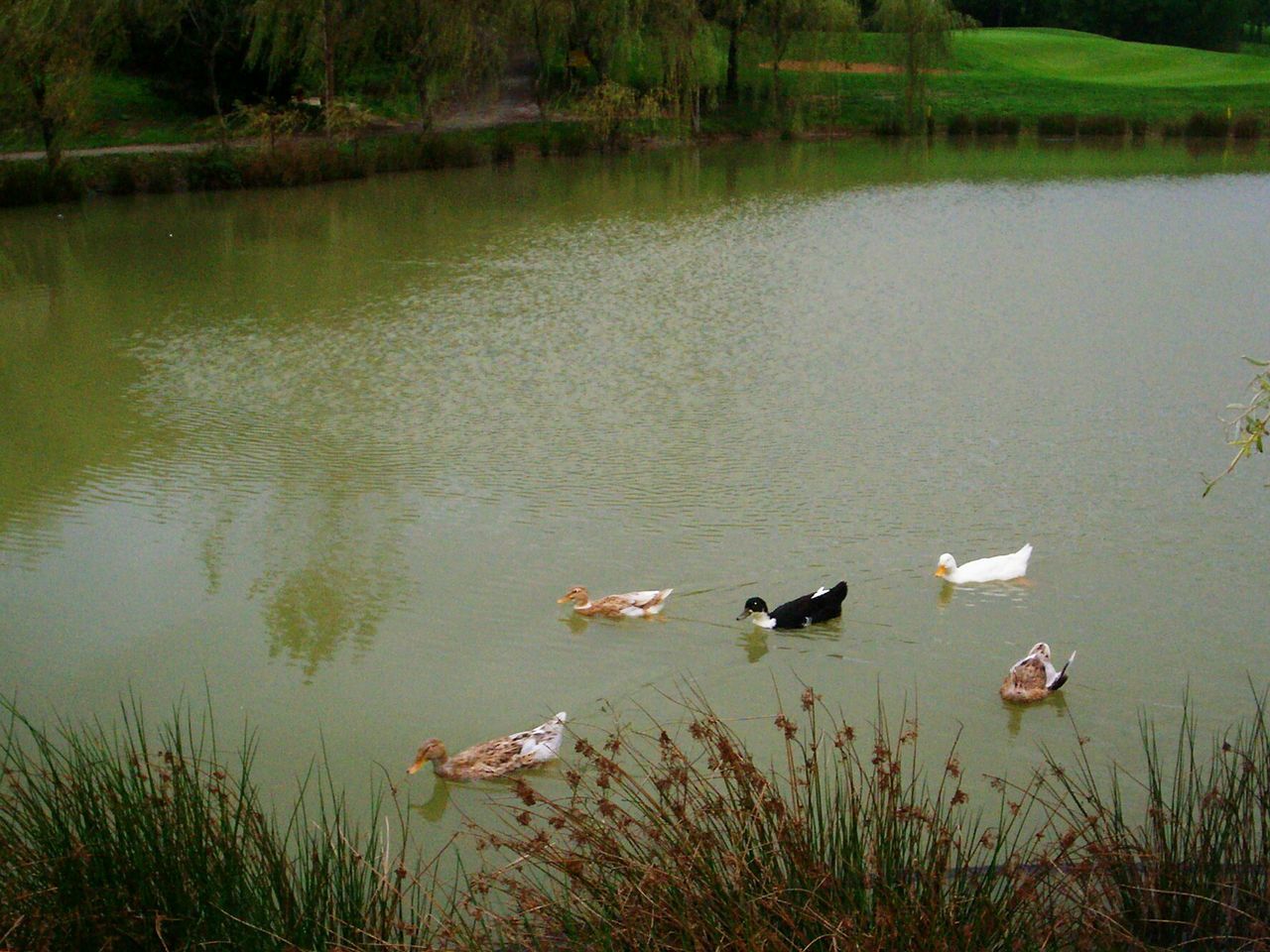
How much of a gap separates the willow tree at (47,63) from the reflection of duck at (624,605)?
1587cm

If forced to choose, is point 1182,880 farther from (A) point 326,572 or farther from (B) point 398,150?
(B) point 398,150

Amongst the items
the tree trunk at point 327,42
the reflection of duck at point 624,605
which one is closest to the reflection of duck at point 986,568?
the reflection of duck at point 624,605

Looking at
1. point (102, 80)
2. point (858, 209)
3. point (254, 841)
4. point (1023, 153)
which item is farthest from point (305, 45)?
point (254, 841)

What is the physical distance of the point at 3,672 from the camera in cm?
555

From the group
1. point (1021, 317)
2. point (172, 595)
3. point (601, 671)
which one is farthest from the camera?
point (1021, 317)

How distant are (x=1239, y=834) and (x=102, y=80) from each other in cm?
2747

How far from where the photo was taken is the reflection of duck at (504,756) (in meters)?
4.54

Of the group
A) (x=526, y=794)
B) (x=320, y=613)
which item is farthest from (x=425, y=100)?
(x=526, y=794)

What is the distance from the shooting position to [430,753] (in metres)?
4.59

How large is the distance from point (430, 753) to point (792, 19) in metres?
27.7

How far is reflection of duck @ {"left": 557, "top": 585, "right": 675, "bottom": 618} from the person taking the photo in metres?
5.69

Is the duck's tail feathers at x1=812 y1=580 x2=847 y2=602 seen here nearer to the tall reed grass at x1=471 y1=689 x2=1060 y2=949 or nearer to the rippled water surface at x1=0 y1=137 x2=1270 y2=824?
the rippled water surface at x1=0 y1=137 x2=1270 y2=824

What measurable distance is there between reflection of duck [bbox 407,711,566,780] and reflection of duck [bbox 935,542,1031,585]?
221 centimetres

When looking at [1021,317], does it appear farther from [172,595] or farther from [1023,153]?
[1023,153]
